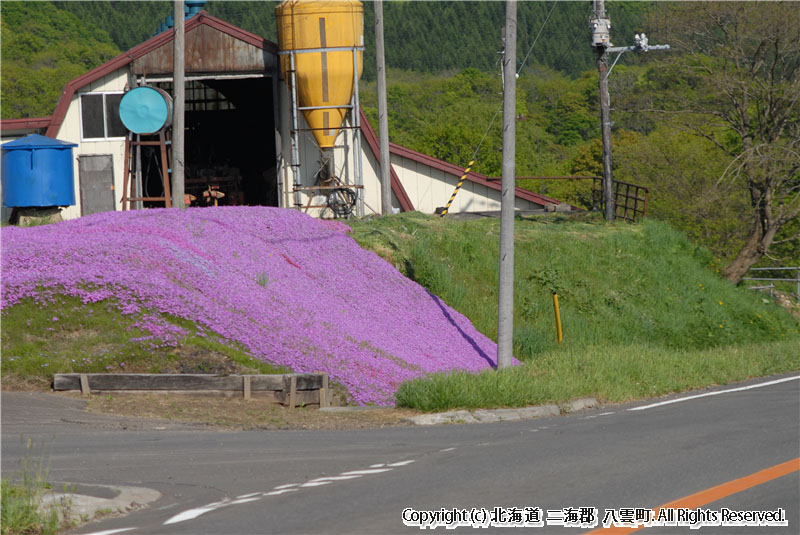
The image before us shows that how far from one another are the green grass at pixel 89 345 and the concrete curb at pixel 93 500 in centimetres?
627

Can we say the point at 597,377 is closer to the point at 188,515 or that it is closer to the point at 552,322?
the point at 552,322

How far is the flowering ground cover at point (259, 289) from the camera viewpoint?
15641 mm

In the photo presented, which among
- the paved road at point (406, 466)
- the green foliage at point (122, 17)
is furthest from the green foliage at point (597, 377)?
the green foliage at point (122, 17)

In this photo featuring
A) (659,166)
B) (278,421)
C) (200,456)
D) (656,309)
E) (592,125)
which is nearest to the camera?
(200,456)

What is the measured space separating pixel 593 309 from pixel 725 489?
17.6 meters

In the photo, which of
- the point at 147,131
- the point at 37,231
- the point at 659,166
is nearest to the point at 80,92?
the point at 147,131

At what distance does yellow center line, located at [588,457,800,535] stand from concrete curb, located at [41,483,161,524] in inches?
153

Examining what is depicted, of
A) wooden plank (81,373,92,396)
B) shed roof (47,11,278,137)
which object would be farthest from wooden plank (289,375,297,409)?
shed roof (47,11,278,137)

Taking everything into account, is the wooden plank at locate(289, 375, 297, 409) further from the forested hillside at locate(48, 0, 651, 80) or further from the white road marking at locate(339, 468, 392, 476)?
the forested hillside at locate(48, 0, 651, 80)

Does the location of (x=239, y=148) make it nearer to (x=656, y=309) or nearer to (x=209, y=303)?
(x=656, y=309)

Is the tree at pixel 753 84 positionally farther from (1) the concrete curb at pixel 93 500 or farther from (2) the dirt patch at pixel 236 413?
(1) the concrete curb at pixel 93 500

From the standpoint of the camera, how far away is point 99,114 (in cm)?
3212

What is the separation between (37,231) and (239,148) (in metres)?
25.1

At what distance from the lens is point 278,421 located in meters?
13.3
